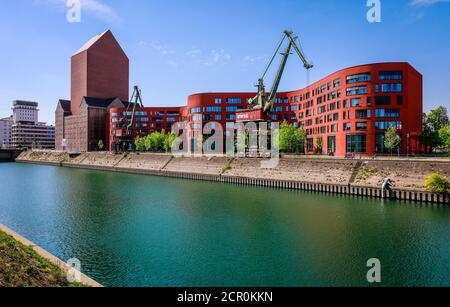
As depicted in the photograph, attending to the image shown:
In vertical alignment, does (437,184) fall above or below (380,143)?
below

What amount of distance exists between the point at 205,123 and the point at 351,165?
65738mm

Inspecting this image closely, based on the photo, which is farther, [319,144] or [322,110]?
[322,110]

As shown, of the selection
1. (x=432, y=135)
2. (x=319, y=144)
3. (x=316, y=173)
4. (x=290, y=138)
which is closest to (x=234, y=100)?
(x=290, y=138)

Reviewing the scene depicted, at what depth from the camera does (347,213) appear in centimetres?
3503

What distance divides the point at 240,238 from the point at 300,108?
82.8m

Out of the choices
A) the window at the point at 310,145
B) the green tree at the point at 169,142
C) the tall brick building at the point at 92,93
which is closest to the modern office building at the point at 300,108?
the window at the point at 310,145

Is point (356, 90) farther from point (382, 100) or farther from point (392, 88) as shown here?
point (392, 88)

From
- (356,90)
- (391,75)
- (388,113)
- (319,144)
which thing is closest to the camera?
(391,75)

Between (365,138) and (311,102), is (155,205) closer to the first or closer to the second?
(365,138)

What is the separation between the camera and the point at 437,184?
4006cm

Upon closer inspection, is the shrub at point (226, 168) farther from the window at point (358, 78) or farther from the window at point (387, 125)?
the window at point (358, 78)

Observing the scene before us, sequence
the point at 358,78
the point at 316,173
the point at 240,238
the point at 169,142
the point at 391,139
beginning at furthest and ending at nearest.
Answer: the point at 169,142 → the point at 358,78 → the point at 391,139 → the point at 316,173 → the point at 240,238

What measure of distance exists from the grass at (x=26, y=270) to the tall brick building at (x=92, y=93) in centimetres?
14422
